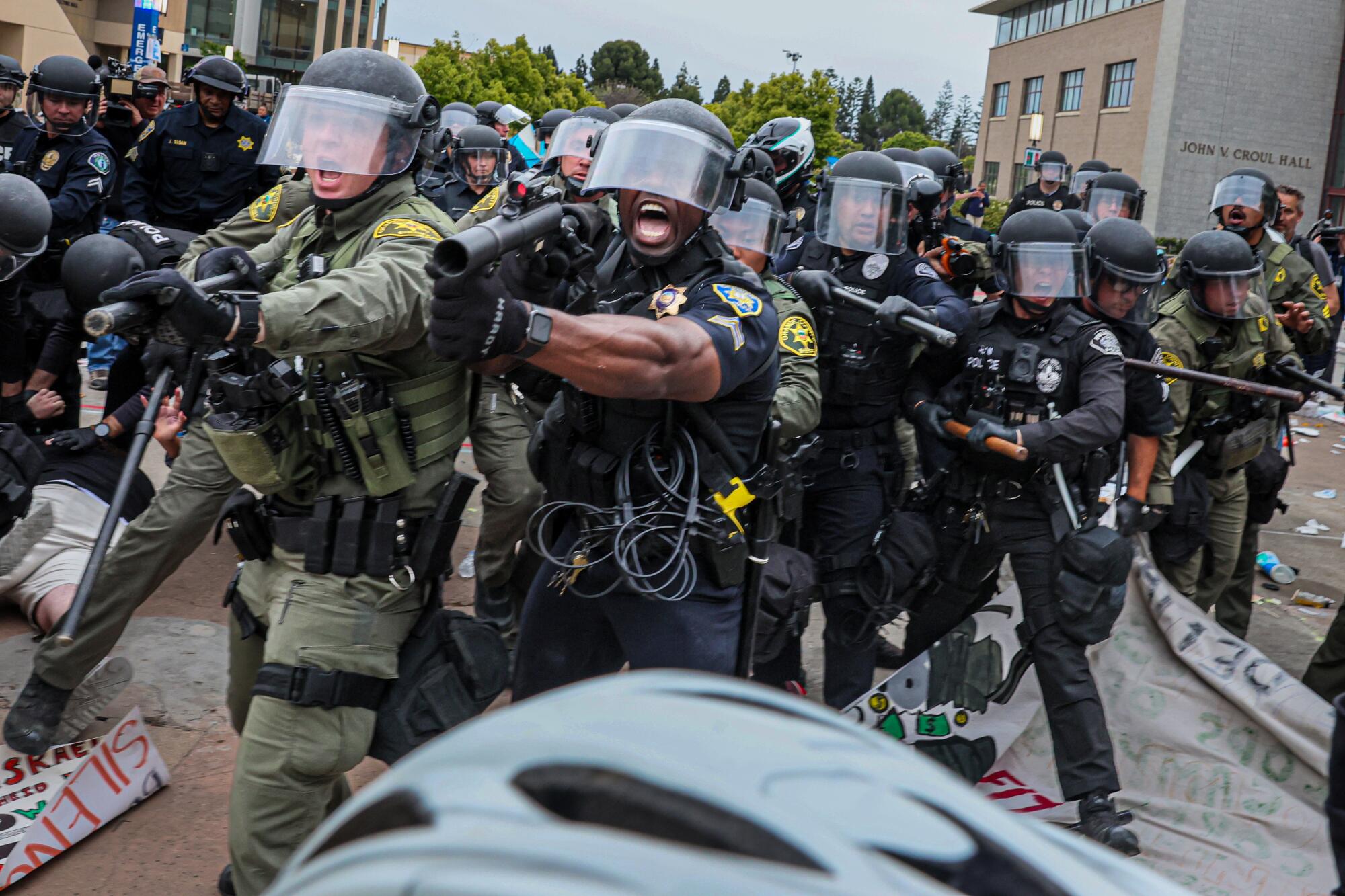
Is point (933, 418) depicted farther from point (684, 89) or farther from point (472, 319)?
point (684, 89)

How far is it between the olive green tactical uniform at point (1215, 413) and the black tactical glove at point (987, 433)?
1.17 m

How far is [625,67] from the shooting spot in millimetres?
77438

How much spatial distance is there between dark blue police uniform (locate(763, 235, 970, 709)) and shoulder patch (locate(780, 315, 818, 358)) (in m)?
0.40

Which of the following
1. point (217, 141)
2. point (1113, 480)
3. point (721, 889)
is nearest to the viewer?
point (721, 889)

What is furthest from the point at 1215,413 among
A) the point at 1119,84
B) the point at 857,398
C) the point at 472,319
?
the point at 1119,84

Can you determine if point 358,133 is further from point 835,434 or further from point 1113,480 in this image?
point 1113,480

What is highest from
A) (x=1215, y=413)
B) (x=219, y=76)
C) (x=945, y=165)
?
(x=945, y=165)

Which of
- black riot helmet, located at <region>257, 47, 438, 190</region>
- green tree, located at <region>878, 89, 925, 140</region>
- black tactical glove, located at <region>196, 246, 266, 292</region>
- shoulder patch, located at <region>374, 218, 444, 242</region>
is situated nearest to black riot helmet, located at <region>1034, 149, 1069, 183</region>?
black riot helmet, located at <region>257, 47, 438, 190</region>

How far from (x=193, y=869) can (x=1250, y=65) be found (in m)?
30.3

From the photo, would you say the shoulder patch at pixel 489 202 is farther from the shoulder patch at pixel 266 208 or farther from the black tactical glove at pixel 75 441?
the black tactical glove at pixel 75 441

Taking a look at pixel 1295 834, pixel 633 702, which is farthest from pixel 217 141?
pixel 633 702

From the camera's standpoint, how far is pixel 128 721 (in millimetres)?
3500

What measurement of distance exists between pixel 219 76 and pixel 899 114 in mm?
89482

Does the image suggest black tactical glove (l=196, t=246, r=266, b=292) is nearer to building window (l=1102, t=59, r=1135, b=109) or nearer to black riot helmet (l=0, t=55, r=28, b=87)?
black riot helmet (l=0, t=55, r=28, b=87)
